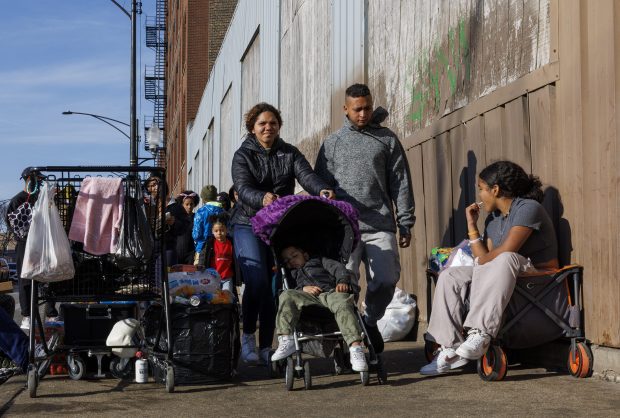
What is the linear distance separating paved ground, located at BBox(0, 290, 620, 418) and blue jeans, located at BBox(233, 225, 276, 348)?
1.71ft

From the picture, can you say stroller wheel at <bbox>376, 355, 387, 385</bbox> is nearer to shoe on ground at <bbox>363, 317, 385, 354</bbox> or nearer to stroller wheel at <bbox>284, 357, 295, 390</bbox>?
shoe on ground at <bbox>363, 317, 385, 354</bbox>

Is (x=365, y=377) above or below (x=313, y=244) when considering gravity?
below

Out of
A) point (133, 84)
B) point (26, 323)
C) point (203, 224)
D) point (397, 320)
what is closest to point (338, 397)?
point (397, 320)

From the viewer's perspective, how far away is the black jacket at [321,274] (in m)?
7.11

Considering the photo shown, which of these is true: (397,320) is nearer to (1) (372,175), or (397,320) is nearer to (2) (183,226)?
(1) (372,175)

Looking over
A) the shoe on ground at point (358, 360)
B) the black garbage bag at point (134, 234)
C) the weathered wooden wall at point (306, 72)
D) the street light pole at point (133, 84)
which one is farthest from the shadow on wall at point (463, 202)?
the street light pole at point (133, 84)

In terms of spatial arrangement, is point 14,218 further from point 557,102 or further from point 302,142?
point 302,142

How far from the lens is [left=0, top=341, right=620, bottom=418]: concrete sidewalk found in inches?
226

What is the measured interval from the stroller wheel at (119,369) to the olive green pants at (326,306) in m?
1.34

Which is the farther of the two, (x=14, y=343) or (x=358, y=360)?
(x=14, y=343)

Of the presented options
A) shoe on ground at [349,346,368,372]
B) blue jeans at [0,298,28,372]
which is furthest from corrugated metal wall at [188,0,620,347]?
blue jeans at [0,298,28,372]

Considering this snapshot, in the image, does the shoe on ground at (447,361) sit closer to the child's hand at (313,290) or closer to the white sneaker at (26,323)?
the child's hand at (313,290)

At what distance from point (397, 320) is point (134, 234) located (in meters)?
3.75

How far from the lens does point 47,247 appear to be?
6.65 meters
